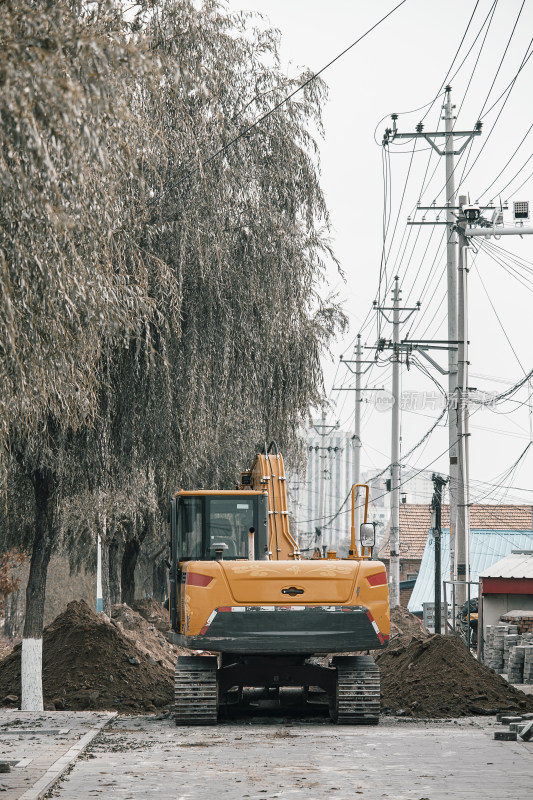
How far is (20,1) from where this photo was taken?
655cm

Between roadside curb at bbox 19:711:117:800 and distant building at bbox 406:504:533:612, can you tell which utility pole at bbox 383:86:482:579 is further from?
distant building at bbox 406:504:533:612

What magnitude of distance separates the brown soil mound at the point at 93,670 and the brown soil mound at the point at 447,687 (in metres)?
3.83

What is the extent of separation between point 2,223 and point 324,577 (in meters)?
7.77

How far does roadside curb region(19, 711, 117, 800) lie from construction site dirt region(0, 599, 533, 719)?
10.8 feet

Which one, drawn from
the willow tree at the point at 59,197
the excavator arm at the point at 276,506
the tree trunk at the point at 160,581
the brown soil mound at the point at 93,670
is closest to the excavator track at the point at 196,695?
the excavator arm at the point at 276,506

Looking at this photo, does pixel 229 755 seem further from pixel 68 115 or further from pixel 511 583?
pixel 511 583

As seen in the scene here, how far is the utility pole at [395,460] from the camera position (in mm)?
39500

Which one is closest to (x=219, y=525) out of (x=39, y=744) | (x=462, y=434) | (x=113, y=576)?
(x=39, y=744)

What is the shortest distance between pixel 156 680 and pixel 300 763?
7.63 m

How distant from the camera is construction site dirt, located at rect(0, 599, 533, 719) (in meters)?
16.3

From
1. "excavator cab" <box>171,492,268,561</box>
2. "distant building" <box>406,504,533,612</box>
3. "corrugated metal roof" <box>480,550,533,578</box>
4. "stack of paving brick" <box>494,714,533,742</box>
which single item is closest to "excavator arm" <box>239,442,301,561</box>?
"excavator cab" <box>171,492,268,561</box>

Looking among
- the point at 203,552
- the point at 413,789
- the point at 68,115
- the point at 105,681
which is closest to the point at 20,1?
the point at 68,115

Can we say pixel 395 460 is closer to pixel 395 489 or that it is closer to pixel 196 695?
pixel 395 489

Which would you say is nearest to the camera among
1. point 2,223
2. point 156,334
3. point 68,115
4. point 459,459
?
point 68,115
